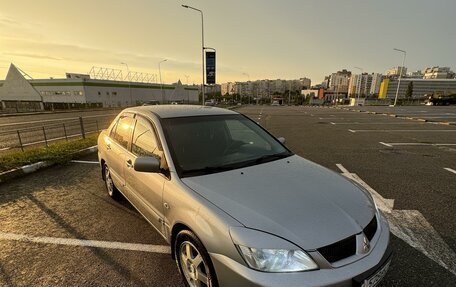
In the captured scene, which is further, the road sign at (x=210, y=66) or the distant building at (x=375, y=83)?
the distant building at (x=375, y=83)

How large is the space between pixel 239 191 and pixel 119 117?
299 centimetres

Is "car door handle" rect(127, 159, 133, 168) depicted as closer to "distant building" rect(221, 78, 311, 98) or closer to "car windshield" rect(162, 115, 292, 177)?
"car windshield" rect(162, 115, 292, 177)

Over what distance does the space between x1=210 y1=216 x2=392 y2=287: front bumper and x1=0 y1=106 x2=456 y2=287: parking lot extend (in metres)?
0.89

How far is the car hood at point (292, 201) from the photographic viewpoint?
183 centimetres

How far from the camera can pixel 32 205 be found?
4387mm

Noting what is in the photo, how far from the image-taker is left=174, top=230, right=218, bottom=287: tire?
2.02 meters

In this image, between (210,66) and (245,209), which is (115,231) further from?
(210,66)

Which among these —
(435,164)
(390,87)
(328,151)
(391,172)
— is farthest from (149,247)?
(390,87)

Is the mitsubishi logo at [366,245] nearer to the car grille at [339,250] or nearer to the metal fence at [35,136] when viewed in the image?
the car grille at [339,250]

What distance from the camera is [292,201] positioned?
209 cm

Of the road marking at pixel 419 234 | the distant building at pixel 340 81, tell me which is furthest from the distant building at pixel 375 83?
the road marking at pixel 419 234

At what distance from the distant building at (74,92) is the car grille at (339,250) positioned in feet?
145

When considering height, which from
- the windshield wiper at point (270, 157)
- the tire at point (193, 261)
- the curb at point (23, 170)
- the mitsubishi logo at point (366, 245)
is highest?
the windshield wiper at point (270, 157)

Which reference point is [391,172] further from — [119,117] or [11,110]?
[11,110]
